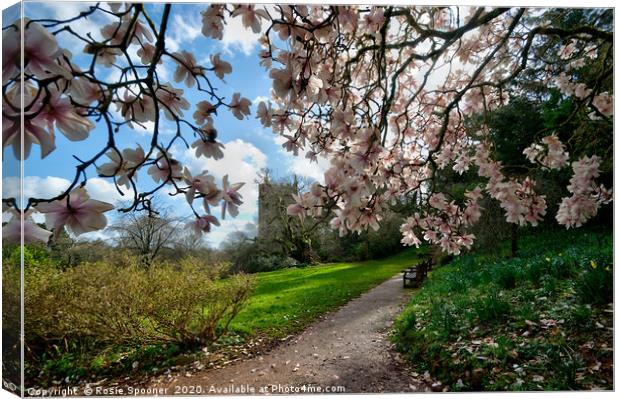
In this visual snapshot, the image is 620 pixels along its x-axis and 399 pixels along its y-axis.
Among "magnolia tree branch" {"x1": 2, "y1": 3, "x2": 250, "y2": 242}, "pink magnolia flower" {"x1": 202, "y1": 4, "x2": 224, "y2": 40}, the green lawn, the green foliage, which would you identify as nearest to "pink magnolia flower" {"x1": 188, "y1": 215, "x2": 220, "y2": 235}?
"magnolia tree branch" {"x1": 2, "y1": 3, "x2": 250, "y2": 242}

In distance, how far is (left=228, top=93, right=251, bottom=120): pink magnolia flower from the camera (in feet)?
3.71

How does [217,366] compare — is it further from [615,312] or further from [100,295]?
[615,312]

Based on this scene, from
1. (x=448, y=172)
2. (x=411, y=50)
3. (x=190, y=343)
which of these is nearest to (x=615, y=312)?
A: (x=448, y=172)

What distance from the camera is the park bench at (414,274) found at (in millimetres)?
2426

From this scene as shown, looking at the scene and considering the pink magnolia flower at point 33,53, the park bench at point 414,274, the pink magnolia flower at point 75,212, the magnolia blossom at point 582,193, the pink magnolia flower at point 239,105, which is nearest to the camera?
the pink magnolia flower at point 33,53

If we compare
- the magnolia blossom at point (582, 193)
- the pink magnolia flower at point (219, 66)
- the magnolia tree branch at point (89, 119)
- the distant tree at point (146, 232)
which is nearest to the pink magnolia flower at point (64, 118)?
the magnolia tree branch at point (89, 119)

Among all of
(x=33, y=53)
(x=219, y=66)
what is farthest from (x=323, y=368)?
(x=33, y=53)

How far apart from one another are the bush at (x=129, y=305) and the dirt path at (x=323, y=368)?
0.27 meters

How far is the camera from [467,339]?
203 cm

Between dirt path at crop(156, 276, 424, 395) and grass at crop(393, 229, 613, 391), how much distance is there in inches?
5.1

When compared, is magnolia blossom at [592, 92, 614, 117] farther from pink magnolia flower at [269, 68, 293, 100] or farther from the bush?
the bush

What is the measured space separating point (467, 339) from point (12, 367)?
2.13m

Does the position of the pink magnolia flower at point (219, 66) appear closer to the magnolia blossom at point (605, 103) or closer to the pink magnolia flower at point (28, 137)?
the pink magnolia flower at point (28, 137)

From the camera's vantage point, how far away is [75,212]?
0.70m
